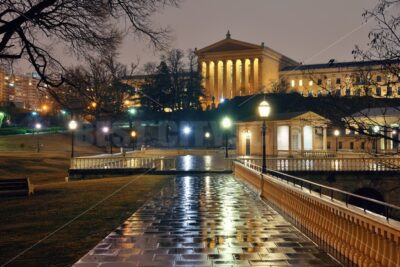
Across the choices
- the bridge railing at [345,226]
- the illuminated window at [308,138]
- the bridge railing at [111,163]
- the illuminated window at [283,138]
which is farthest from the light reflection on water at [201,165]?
the bridge railing at [345,226]

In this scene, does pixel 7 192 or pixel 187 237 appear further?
pixel 7 192

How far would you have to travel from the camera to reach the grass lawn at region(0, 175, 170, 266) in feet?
32.4

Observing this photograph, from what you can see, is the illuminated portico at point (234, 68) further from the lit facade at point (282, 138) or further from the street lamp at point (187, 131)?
the lit facade at point (282, 138)

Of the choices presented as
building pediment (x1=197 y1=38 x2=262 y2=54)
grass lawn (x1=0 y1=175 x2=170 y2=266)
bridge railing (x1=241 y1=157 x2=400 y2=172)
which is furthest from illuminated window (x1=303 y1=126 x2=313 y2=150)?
building pediment (x1=197 y1=38 x2=262 y2=54)

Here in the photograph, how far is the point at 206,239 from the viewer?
11109mm

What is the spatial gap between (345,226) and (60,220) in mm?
8777

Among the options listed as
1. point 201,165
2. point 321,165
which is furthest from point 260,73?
point 321,165

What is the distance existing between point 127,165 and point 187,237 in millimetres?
26626

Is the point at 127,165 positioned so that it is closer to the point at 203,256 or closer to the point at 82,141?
the point at 203,256

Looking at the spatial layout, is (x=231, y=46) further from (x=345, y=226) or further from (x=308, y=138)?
(x=345, y=226)

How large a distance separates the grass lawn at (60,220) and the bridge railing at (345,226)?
5004mm

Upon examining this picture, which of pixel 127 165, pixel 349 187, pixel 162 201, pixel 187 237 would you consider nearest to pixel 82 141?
pixel 127 165

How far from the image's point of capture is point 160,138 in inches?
3939

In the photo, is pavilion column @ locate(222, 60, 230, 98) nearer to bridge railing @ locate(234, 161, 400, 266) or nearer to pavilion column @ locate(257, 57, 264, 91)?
pavilion column @ locate(257, 57, 264, 91)
